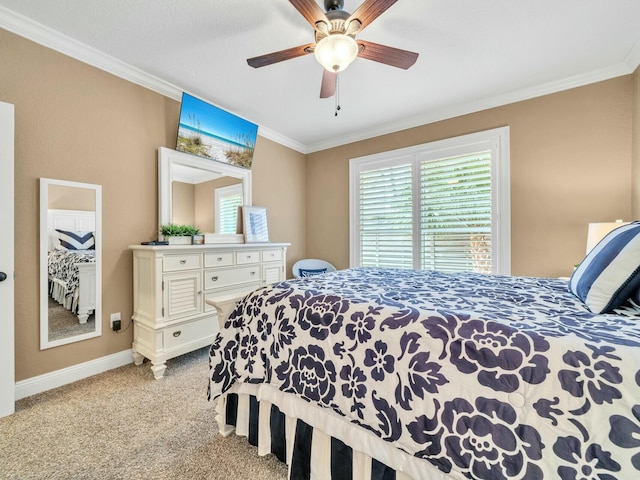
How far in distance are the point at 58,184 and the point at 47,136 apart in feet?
1.17

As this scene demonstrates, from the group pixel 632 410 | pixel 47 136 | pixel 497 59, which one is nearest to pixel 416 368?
pixel 632 410

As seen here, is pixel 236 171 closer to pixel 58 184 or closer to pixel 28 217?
pixel 58 184

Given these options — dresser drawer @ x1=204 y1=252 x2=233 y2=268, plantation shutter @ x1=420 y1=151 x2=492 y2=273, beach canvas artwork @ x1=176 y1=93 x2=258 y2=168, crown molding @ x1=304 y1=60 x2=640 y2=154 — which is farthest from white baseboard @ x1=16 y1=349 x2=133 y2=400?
crown molding @ x1=304 y1=60 x2=640 y2=154

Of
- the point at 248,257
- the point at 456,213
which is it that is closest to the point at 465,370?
the point at 248,257

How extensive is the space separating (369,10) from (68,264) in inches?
108

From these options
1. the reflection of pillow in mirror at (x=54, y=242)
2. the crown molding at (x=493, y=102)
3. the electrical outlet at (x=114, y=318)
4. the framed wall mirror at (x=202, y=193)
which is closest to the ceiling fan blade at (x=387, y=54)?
the crown molding at (x=493, y=102)

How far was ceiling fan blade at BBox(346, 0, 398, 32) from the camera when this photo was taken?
54.0 inches

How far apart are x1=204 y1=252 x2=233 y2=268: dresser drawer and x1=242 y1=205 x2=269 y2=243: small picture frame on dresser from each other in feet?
1.81

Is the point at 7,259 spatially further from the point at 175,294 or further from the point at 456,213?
the point at 456,213

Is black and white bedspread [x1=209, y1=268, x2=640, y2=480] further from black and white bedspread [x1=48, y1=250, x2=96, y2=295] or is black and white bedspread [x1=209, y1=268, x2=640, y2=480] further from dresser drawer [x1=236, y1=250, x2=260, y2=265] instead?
black and white bedspread [x1=48, y1=250, x2=96, y2=295]

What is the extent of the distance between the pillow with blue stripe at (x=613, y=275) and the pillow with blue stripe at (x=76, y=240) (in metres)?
3.15

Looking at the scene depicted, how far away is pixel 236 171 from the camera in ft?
10.6

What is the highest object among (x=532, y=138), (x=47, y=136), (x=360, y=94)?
(x=360, y=94)

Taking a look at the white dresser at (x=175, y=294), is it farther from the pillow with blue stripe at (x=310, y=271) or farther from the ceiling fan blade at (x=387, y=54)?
the ceiling fan blade at (x=387, y=54)
